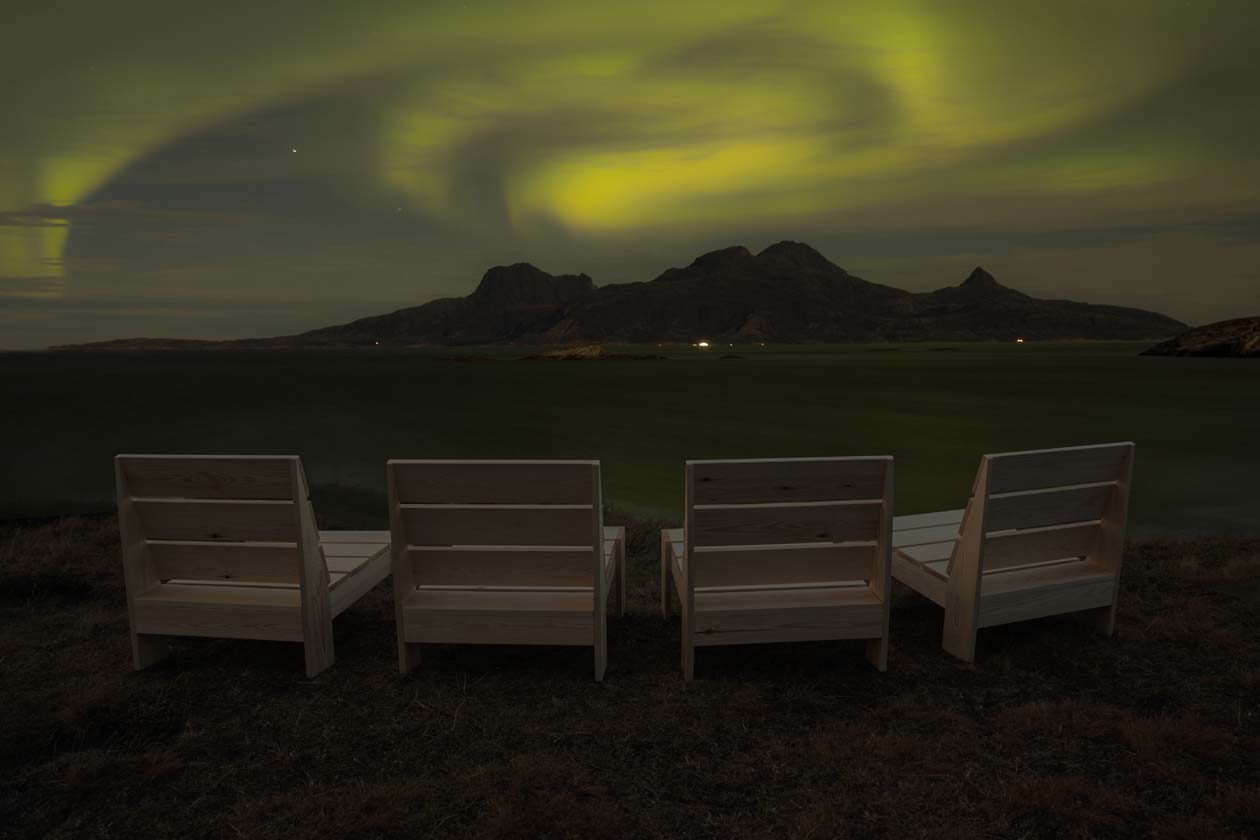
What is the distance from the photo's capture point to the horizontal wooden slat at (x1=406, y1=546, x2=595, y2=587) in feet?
11.5

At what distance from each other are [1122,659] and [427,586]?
373 centimetres

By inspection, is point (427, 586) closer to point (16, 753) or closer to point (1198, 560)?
point (16, 753)

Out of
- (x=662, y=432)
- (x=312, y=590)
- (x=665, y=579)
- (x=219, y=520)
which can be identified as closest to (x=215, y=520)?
(x=219, y=520)

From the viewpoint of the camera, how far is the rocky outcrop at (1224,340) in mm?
60625

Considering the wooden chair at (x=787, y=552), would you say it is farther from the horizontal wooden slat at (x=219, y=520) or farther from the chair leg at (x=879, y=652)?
Answer: the horizontal wooden slat at (x=219, y=520)

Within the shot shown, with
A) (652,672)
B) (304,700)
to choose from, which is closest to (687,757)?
(652,672)

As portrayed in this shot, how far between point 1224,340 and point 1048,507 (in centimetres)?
8131

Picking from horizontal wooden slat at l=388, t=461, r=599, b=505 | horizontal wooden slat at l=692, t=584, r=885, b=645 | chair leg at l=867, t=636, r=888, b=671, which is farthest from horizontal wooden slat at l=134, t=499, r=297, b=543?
chair leg at l=867, t=636, r=888, b=671

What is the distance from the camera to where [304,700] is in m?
3.38

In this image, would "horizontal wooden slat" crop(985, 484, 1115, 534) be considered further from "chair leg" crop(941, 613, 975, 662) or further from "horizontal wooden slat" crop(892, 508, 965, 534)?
"horizontal wooden slat" crop(892, 508, 965, 534)

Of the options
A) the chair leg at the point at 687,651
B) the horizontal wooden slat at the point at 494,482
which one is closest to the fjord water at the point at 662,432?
the chair leg at the point at 687,651

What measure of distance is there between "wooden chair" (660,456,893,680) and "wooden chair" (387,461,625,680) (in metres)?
0.51

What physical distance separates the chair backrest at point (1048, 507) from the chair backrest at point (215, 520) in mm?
3371

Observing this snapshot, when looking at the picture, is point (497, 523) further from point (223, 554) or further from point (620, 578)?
point (223, 554)
